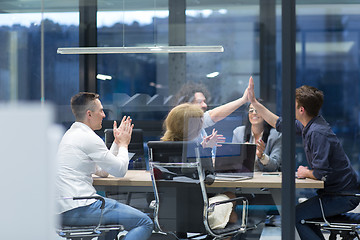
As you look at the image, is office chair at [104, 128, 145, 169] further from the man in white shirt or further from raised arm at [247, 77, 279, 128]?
raised arm at [247, 77, 279, 128]

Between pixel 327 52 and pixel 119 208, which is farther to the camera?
pixel 327 52

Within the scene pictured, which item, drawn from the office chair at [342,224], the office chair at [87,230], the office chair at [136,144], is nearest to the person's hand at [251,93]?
the office chair at [136,144]

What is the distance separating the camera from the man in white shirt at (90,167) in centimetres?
345

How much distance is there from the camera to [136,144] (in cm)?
352

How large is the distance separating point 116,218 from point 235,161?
0.96 metres

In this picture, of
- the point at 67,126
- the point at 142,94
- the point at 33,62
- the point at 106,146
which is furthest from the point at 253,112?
the point at 33,62

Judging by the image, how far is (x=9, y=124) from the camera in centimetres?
80

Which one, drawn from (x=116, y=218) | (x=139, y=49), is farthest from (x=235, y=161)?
(x=139, y=49)

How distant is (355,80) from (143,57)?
179cm

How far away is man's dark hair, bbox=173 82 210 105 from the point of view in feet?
11.6

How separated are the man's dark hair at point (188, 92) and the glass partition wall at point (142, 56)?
33mm

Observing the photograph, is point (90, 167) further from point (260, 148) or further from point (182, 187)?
point (260, 148)

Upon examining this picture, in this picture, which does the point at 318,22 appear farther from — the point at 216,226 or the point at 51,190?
the point at 51,190

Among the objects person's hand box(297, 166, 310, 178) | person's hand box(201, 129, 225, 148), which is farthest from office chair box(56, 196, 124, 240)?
person's hand box(297, 166, 310, 178)
